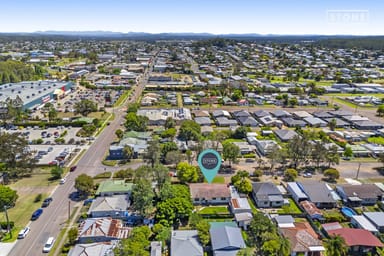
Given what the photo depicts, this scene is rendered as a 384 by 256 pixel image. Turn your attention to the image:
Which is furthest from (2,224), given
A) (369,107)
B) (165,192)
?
(369,107)

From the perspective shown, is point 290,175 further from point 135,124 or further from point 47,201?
point 47,201

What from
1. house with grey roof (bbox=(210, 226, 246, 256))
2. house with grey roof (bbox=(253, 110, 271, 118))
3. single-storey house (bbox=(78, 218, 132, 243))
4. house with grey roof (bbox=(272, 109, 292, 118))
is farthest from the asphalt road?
house with grey roof (bbox=(272, 109, 292, 118))

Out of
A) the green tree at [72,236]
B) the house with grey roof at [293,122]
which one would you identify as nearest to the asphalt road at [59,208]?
the green tree at [72,236]

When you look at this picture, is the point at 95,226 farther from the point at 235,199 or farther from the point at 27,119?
the point at 27,119

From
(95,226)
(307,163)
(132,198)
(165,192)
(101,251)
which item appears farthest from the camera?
(307,163)

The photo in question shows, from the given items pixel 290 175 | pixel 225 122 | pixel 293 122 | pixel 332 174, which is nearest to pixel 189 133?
pixel 225 122

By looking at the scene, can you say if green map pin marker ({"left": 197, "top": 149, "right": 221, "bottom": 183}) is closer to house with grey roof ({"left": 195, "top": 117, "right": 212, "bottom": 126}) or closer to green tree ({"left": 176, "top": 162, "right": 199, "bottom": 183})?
green tree ({"left": 176, "top": 162, "right": 199, "bottom": 183})
